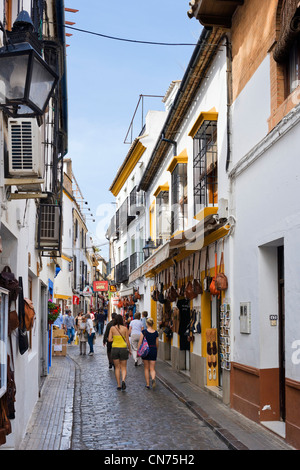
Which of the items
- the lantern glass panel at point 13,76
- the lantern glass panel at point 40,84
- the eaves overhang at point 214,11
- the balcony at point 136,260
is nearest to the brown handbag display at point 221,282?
the eaves overhang at point 214,11

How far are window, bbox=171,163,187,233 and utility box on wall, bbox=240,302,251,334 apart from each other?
5.82 m

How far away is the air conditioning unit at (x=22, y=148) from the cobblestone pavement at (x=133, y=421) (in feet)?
13.3

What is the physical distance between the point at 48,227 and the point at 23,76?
6.30m

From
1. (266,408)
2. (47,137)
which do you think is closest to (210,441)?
(266,408)

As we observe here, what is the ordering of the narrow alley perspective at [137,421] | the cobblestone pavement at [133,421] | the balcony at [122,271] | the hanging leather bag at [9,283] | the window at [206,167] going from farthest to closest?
the balcony at [122,271]
the window at [206,167]
the cobblestone pavement at [133,421]
the narrow alley perspective at [137,421]
the hanging leather bag at [9,283]

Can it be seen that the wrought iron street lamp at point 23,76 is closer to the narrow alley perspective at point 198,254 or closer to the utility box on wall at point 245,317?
the narrow alley perspective at point 198,254

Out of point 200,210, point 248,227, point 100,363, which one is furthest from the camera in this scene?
point 100,363

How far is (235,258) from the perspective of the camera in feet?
35.4

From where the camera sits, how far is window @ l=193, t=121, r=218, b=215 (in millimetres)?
12320

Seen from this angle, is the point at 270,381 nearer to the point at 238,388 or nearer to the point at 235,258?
the point at 238,388

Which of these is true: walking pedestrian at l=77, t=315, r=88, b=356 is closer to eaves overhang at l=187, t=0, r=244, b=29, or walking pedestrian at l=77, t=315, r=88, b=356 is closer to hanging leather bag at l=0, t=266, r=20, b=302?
eaves overhang at l=187, t=0, r=244, b=29

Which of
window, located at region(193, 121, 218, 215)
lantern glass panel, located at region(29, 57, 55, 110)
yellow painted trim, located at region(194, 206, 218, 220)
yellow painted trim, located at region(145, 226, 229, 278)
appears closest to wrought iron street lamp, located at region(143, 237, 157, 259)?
yellow painted trim, located at region(145, 226, 229, 278)

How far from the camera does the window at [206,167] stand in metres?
12.3
